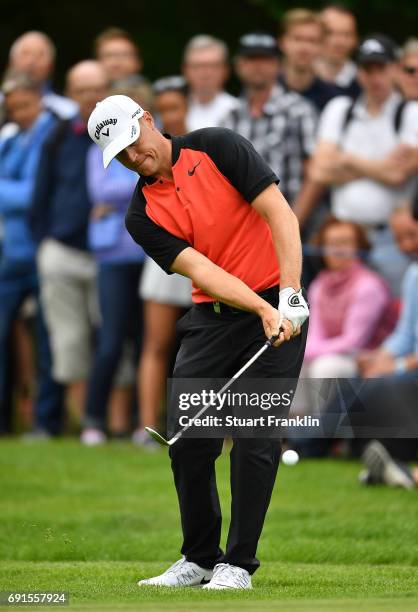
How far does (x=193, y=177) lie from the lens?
707 centimetres

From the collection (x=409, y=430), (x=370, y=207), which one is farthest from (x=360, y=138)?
(x=409, y=430)

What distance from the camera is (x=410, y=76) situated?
11766 millimetres

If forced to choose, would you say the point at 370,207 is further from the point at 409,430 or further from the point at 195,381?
the point at 195,381

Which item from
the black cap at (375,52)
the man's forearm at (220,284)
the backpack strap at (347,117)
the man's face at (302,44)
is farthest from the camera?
the man's face at (302,44)

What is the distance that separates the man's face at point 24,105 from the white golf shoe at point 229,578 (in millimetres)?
7290

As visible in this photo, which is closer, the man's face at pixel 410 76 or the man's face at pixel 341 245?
the man's face at pixel 410 76

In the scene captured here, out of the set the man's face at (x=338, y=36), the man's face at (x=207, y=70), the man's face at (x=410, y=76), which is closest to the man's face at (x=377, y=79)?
the man's face at (x=410, y=76)

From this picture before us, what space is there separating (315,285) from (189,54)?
2.62 meters

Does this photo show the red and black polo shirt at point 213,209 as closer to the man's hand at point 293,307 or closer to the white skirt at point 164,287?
the man's hand at point 293,307

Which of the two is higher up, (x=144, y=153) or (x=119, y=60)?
(x=144, y=153)

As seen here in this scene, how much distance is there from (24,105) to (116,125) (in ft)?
22.0

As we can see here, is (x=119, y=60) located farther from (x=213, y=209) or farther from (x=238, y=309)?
(x=238, y=309)

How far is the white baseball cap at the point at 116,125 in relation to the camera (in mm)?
6973

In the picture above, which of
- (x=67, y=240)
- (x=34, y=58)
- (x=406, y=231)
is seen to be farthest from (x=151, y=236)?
(x=34, y=58)
